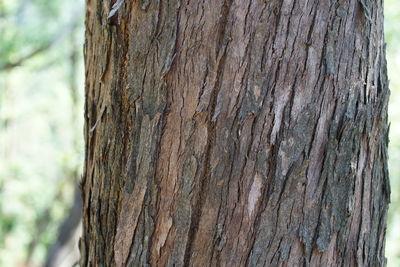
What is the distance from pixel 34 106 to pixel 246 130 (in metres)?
13.3

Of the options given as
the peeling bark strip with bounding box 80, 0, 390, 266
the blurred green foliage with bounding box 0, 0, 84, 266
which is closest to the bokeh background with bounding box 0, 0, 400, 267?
the blurred green foliage with bounding box 0, 0, 84, 266

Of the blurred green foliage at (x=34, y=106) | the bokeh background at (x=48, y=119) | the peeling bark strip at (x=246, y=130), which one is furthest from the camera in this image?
the blurred green foliage at (x=34, y=106)

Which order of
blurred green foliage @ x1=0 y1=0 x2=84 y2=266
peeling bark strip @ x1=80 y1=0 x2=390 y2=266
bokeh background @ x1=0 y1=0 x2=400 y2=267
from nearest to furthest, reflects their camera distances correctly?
1. peeling bark strip @ x1=80 y1=0 x2=390 y2=266
2. bokeh background @ x1=0 y1=0 x2=400 y2=267
3. blurred green foliage @ x1=0 y1=0 x2=84 y2=266

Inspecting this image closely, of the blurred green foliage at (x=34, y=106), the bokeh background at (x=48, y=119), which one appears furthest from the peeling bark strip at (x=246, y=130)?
the blurred green foliage at (x=34, y=106)

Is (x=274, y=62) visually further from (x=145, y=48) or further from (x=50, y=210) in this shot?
(x=50, y=210)

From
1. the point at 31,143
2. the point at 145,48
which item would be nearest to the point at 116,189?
the point at 145,48

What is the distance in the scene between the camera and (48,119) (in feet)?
50.9

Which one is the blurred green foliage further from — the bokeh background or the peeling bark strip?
the peeling bark strip

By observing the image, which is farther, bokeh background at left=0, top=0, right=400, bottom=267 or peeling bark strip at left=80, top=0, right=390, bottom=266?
bokeh background at left=0, top=0, right=400, bottom=267

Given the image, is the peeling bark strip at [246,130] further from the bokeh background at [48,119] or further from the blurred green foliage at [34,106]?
the blurred green foliage at [34,106]

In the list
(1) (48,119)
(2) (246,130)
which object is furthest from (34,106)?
(2) (246,130)

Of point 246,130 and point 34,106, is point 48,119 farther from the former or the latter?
point 246,130

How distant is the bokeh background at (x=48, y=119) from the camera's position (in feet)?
18.8

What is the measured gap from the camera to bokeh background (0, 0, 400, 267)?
5.74 m
